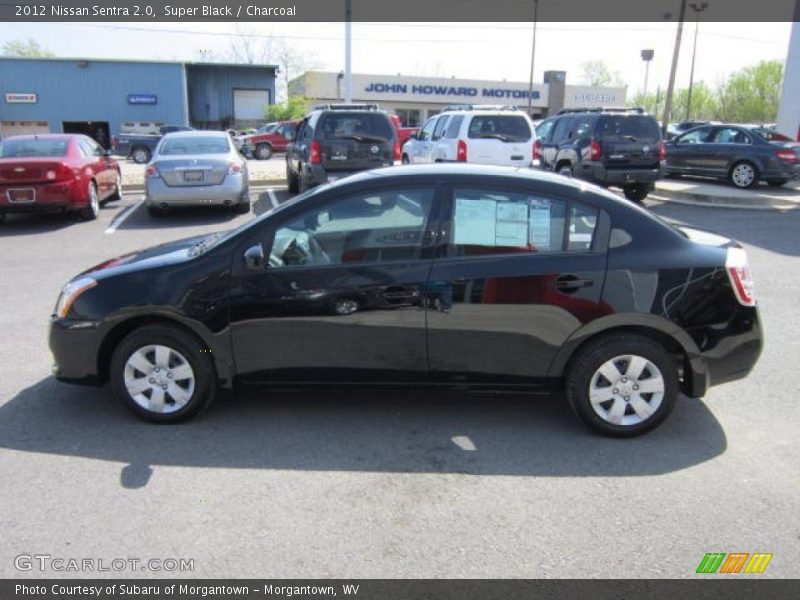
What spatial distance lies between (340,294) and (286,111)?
44.3 meters

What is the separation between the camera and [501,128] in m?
13.6

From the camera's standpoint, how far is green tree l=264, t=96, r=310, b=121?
45.2m

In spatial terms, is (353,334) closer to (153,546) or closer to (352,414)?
(352,414)

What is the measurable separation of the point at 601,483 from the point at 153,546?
2254 mm

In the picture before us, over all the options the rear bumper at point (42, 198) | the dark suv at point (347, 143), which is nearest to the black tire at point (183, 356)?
the rear bumper at point (42, 198)

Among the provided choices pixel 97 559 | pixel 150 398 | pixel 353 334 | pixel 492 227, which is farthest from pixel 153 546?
pixel 492 227

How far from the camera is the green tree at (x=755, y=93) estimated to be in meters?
72.3

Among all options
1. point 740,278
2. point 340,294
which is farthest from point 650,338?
point 340,294

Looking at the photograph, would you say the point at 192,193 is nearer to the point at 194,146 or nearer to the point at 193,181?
the point at 193,181

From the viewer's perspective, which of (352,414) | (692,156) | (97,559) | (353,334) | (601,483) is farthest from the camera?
(692,156)

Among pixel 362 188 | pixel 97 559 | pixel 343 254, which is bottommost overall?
pixel 97 559

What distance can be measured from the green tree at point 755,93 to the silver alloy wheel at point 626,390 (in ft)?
260

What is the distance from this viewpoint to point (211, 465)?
3.71 m

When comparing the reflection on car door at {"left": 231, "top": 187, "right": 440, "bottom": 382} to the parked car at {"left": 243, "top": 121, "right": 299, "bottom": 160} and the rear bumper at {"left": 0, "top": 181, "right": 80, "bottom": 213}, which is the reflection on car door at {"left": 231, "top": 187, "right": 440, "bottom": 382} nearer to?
the rear bumper at {"left": 0, "top": 181, "right": 80, "bottom": 213}
